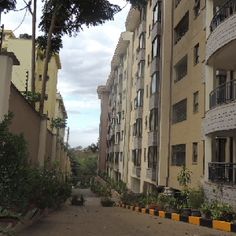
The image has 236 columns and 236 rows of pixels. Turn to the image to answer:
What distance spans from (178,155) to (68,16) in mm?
11885

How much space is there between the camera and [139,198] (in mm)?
33719

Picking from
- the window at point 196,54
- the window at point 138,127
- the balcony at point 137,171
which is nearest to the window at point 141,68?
the window at point 138,127

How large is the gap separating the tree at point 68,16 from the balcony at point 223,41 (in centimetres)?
560

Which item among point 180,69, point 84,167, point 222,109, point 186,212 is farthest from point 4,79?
point 84,167

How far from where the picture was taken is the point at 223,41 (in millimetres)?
19562

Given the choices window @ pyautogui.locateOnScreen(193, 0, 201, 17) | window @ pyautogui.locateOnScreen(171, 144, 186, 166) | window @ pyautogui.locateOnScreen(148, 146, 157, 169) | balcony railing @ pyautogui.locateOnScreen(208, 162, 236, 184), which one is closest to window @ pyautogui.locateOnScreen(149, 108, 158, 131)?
window @ pyautogui.locateOnScreen(148, 146, 157, 169)

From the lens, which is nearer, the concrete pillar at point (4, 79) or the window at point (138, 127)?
the concrete pillar at point (4, 79)

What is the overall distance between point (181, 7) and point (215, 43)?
1523 centimetres

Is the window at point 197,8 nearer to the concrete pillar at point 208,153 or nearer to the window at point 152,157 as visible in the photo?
the concrete pillar at point 208,153

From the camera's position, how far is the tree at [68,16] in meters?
27.6

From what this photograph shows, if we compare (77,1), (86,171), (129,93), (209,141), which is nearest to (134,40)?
(129,93)

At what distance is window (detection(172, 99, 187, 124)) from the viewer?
3242 centimetres

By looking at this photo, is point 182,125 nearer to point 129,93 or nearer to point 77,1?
point 77,1

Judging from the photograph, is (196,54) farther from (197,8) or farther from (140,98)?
(140,98)
